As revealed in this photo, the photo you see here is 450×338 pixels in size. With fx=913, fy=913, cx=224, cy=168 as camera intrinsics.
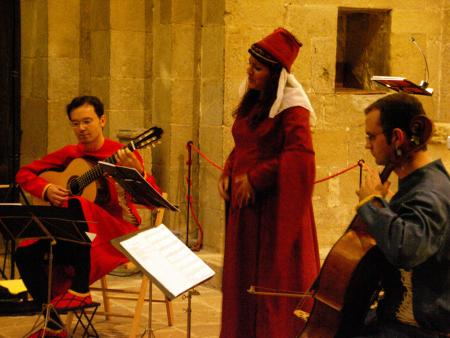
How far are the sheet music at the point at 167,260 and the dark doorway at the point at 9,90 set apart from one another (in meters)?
4.21

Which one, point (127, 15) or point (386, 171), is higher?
point (127, 15)

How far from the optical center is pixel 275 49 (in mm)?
4195

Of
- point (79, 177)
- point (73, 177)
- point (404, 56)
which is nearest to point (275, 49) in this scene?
point (79, 177)

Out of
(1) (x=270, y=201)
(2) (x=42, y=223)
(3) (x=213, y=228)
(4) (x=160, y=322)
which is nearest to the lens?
(1) (x=270, y=201)

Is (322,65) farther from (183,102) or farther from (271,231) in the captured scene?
(271,231)

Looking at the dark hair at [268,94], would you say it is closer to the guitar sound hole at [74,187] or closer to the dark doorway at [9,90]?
the guitar sound hole at [74,187]

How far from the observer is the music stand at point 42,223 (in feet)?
14.9

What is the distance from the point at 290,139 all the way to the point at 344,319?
4.39 ft

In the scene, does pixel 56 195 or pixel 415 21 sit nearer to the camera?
pixel 56 195

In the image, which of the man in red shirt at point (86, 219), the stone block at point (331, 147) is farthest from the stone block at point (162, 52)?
the man in red shirt at point (86, 219)

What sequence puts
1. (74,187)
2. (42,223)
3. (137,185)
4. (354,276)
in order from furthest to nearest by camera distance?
(74,187), (42,223), (137,185), (354,276)

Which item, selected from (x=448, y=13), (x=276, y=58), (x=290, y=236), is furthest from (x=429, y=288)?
(x=448, y=13)

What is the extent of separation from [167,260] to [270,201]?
76cm

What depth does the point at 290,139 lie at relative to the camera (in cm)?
415
